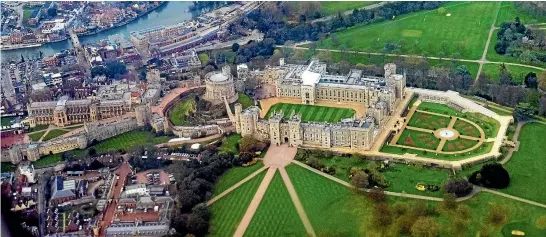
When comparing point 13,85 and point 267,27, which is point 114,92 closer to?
point 13,85

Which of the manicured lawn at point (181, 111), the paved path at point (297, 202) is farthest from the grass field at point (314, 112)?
the paved path at point (297, 202)

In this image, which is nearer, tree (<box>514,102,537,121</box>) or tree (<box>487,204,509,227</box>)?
tree (<box>487,204,509,227</box>)

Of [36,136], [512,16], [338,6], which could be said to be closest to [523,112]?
[512,16]

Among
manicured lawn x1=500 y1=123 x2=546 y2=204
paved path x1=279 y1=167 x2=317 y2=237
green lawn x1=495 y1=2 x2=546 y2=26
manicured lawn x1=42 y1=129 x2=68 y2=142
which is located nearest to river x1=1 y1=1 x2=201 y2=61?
manicured lawn x1=42 y1=129 x2=68 y2=142

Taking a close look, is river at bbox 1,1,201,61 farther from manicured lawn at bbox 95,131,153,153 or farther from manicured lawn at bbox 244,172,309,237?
manicured lawn at bbox 244,172,309,237

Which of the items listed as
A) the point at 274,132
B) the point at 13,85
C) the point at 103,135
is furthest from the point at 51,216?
the point at 13,85

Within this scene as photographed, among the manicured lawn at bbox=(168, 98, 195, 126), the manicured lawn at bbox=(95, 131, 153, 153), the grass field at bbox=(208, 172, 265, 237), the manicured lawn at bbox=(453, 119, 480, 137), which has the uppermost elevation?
the manicured lawn at bbox=(168, 98, 195, 126)
